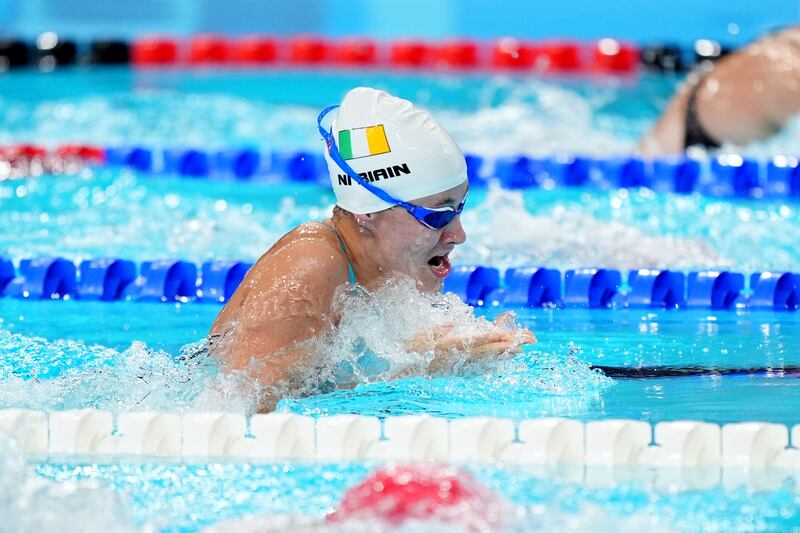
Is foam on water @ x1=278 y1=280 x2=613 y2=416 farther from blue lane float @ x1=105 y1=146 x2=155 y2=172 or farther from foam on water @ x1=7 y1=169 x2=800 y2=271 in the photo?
blue lane float @ x1=105 y1=146 x2=155 y2=172

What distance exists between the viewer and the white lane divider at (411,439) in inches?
103

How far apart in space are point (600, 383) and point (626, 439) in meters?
0.56

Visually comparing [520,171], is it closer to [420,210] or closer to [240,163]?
[240,163]

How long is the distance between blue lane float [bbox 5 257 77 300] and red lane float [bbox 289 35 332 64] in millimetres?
4598

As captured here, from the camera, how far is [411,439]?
2.67m

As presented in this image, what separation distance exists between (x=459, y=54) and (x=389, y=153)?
578 cm

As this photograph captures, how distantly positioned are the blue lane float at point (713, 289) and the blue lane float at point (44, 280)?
6.72 feet

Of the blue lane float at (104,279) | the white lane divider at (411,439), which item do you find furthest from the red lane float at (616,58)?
the white lane divider at (411,439)

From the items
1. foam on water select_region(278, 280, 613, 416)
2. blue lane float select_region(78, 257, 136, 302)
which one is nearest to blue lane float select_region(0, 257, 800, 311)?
blue lane float select_region(78, 257, 136, 302)

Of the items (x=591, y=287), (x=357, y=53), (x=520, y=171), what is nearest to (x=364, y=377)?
(x=591, y=287)

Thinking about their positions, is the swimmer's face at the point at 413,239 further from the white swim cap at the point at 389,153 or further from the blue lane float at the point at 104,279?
the blue lane float at the point at 104,279

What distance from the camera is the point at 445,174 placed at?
301cm

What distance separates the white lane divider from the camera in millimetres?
2619

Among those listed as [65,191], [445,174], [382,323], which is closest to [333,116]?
[445,174]
